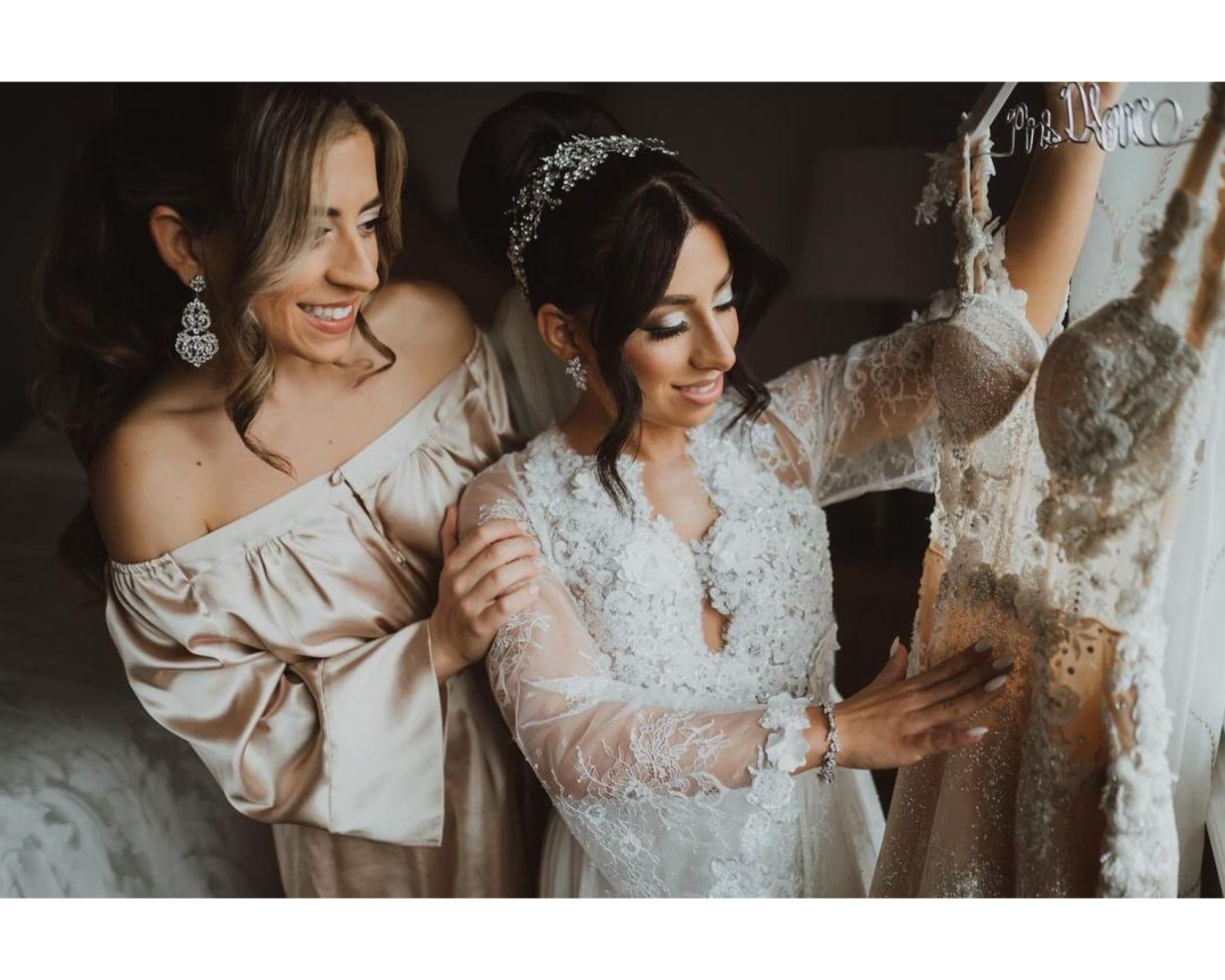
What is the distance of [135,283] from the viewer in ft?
4.66

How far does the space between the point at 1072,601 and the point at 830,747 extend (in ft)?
1.20

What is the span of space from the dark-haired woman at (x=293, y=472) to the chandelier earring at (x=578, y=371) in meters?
0.13

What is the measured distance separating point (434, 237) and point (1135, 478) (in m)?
0.97

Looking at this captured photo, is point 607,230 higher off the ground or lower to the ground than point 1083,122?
lower

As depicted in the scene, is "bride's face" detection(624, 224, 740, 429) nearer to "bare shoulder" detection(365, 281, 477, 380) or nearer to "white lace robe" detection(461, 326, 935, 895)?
"white lace robe" detection(461, 326, 935, 895)

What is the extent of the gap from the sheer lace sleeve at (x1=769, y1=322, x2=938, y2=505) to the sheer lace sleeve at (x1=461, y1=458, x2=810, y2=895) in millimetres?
341

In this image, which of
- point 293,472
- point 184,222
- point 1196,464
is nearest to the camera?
point 1196,464

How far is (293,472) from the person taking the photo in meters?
1.50

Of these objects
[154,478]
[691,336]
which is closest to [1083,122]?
[691,336]

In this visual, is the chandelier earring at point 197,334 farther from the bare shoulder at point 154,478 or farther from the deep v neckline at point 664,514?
the deep v neckline at point 664,514

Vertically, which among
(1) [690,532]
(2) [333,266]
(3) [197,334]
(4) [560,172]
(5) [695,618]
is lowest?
(5) [695,618]

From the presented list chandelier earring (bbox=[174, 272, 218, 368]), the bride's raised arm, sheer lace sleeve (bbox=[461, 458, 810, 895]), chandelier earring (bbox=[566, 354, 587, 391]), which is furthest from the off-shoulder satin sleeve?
the bride's raised arm

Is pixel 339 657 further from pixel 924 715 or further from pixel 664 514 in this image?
pixel 924 715
